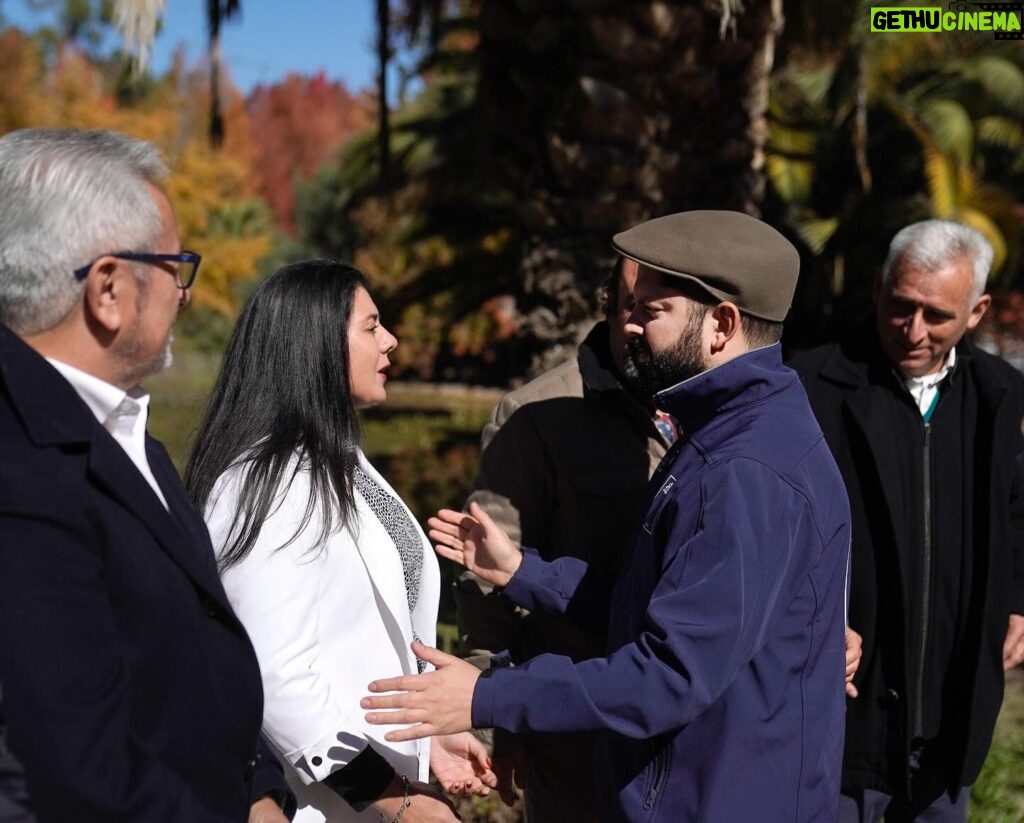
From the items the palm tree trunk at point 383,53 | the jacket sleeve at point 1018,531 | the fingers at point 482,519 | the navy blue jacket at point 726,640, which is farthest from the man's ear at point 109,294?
the palm tree trunk at point 383,53

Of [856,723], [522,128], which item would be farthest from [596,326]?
[522,128]

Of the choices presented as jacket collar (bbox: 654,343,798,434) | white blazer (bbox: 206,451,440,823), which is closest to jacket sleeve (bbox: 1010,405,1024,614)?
jacket collar (bbox: 654,343,798,434)

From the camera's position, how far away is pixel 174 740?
1578mm

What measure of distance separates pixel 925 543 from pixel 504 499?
1.26m

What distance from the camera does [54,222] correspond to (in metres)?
1.53

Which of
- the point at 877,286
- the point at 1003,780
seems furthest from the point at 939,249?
the point at 1003,780

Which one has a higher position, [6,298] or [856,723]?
[6,298]

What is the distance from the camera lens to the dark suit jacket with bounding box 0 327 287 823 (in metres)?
1.38

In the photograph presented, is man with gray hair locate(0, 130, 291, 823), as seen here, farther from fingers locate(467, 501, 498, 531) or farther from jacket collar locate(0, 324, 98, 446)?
fingers locate(467, 501, 498, 531)

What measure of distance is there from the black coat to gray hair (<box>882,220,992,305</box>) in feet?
1.09

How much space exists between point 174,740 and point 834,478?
1.36m

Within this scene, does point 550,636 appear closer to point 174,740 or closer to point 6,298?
point 174,740

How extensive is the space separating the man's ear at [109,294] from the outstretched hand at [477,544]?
1.19 meters

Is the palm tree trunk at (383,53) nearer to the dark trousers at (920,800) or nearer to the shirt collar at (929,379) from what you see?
the shirt collar at (929,379)
